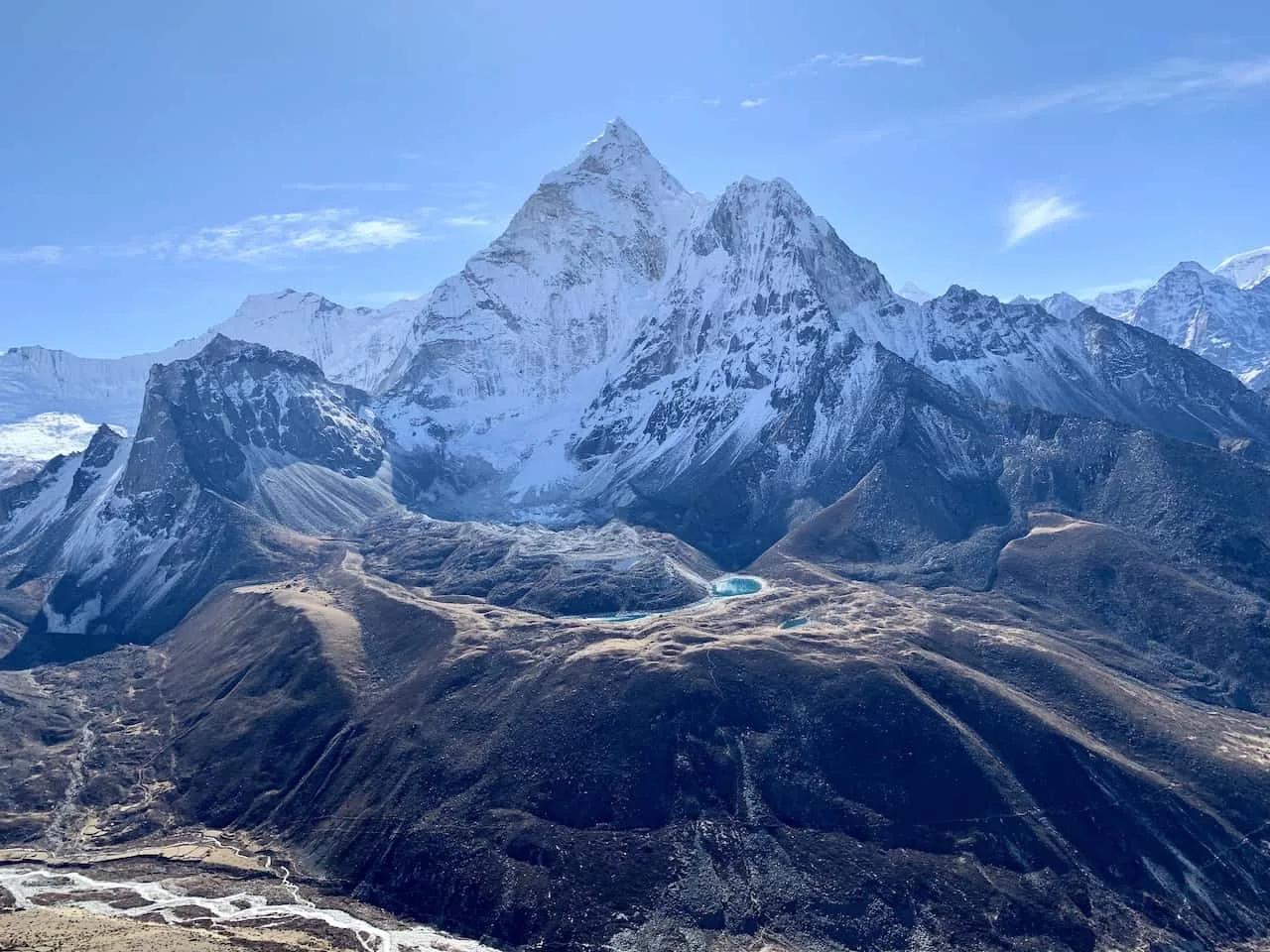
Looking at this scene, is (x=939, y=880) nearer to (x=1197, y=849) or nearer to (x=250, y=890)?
(x=1197, y=849)

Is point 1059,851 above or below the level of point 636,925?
above

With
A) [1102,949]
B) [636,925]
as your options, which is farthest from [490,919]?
[1102,949]

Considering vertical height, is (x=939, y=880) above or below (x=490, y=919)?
above

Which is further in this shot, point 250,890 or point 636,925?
point 250,890

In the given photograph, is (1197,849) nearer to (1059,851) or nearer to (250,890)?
(1059,851)

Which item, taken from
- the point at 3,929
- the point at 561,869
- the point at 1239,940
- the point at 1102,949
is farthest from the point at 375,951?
the point at 1239,940

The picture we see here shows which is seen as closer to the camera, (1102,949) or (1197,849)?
(1102,949)

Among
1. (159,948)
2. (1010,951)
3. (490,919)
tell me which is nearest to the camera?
(159,948)

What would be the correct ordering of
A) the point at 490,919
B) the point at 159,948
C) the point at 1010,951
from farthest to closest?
the point at 490,919
the point at 1010,951
the point at 159,948
